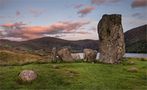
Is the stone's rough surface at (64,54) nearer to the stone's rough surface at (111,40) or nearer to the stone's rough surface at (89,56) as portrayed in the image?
the stone's rough surface at (89,56)

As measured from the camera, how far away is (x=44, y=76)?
69.8 feet

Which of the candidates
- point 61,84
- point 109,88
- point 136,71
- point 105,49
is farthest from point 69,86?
point 105,49

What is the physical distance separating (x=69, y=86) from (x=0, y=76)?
572cm

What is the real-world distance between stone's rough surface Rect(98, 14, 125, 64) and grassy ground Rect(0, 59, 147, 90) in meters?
4.97

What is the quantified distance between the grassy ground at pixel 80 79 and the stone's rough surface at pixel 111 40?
16.3 feet

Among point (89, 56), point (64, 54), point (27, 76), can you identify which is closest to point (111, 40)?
point (89, 56)

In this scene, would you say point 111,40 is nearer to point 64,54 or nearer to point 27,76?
point 64,54

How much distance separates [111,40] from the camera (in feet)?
99.6

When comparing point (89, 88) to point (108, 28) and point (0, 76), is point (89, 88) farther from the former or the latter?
point (108, 28)

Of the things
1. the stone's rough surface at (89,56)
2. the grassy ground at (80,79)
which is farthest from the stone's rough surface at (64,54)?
the grassy ground at (80,79)

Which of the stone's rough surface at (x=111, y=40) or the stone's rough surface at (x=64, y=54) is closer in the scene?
the stone's rough surface at (x=111, y=40)

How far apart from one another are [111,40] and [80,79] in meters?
10.5

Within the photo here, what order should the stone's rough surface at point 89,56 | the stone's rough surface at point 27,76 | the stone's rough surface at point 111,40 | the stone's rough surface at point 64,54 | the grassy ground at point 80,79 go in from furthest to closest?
1. the stone's rough surface at point 64,54
2. the stone's rough surface at point 89,56
3. the stone's rough surface at point 111,40
4. the stone's rough surface at point 27,76
5. the grassy ground at point 80,79

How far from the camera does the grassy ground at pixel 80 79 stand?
19.1 metres
